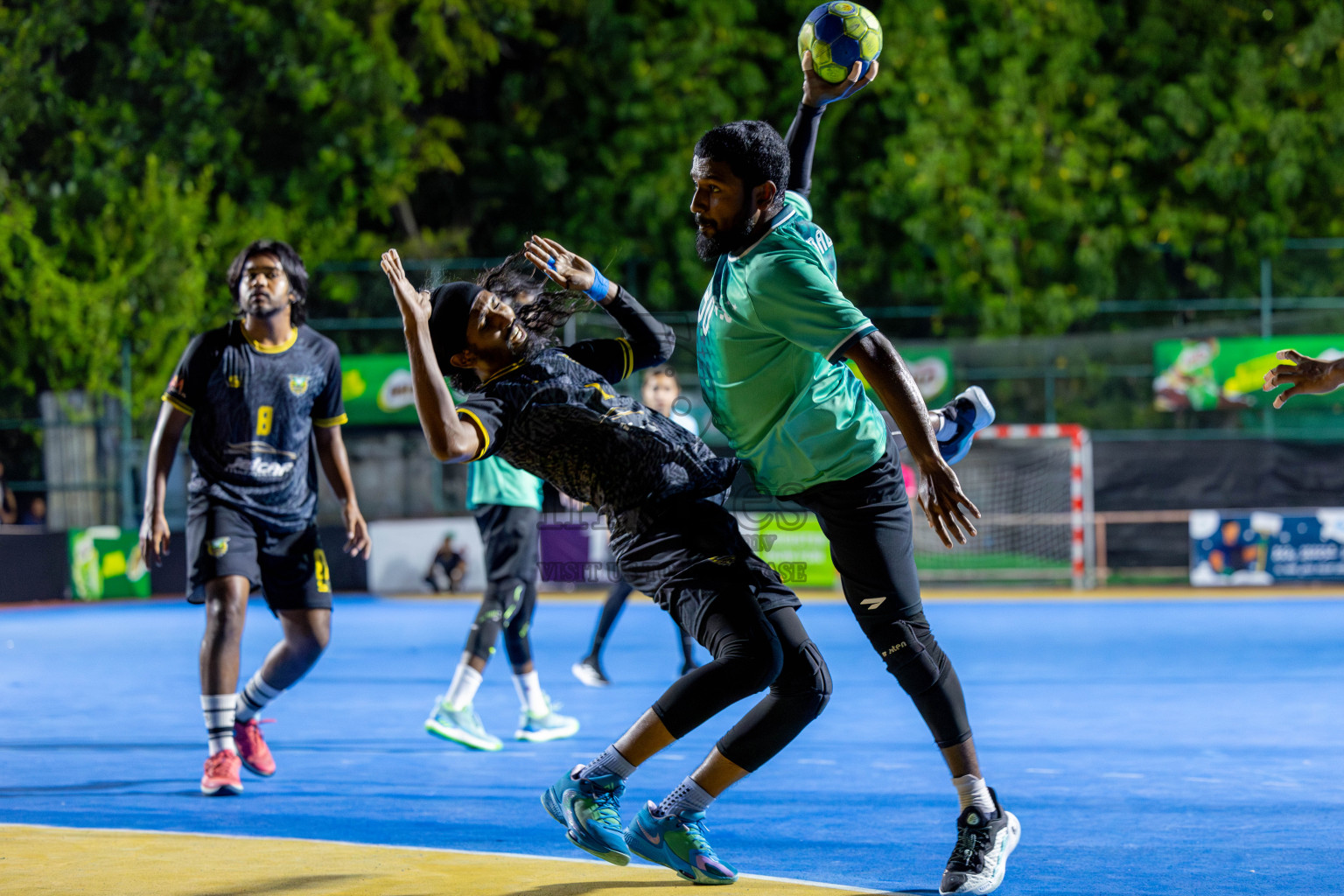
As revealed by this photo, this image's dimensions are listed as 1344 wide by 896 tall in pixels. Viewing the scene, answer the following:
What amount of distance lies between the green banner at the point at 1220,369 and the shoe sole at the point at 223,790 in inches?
643

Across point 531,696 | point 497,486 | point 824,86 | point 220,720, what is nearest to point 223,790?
point 220,720

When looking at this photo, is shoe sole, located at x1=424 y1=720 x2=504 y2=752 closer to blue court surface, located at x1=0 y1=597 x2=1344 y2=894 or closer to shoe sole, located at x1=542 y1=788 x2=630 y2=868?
blue court surface, located at x1=0 y1=597 x2=1344 y2=894

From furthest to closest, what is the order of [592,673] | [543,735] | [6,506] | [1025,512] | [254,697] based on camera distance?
[1025,512] → [6,506] → [592,673] → [543,735] → [254,697]

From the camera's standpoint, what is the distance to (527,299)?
4.28 m

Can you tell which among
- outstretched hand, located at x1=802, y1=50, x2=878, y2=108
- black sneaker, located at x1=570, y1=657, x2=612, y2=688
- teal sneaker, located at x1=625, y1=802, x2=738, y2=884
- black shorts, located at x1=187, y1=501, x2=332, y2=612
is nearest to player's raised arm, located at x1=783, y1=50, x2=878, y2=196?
outstretched hand, located at x1=802, y1=50, x2=878, y2=108

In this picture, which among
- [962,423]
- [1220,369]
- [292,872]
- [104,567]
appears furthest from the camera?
[1220,369]

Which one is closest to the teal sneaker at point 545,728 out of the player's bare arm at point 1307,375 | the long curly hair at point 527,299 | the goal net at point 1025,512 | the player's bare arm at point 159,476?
the player's bare arm at point 159,476

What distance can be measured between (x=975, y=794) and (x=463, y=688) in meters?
3.27

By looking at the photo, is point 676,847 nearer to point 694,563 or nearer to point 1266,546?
point 694,563

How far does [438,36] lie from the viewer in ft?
87.0

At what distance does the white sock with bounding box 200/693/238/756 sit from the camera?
571 cm

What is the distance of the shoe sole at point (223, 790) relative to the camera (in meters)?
5.60

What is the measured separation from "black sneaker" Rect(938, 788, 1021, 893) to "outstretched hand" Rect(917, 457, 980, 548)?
2.79 feet

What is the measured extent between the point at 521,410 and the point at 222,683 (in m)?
2.43
